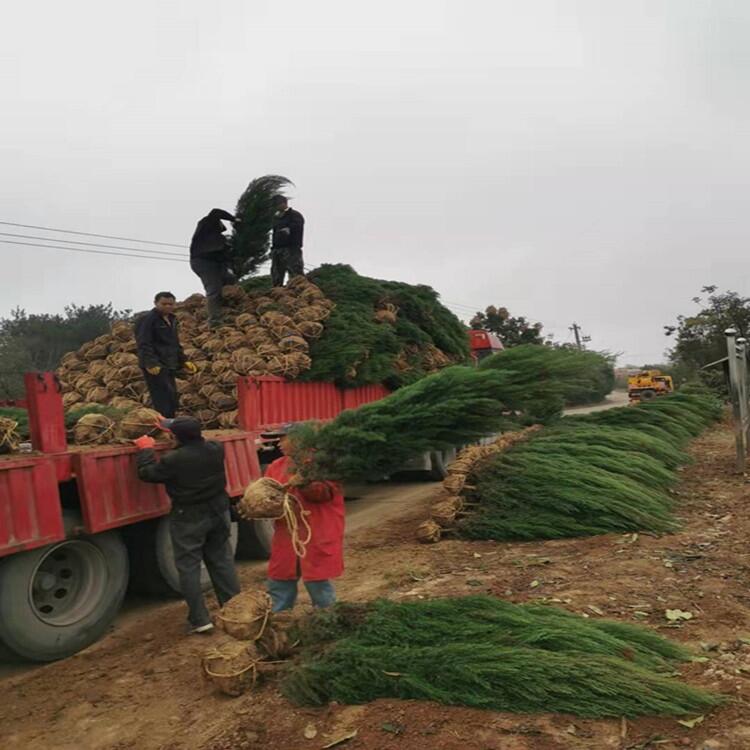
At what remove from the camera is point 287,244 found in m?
10.5

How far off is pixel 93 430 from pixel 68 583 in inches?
43.5

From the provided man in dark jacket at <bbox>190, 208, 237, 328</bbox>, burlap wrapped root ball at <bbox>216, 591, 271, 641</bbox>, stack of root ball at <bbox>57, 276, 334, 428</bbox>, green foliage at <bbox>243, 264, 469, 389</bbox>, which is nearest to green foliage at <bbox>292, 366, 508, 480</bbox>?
burlap wrapped root ball at <bbox>216, 591, 271, 641</bbox>

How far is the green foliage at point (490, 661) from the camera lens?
2900mm

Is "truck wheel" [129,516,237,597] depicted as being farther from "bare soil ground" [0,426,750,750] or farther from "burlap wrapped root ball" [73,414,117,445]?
"burlap wrapped root ball" [73,414,117,445]

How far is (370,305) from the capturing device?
32.6 ft

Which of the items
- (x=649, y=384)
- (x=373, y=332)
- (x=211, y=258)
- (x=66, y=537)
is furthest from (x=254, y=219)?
(x=649, y=384)

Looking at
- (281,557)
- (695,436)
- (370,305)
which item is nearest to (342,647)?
(281,557)

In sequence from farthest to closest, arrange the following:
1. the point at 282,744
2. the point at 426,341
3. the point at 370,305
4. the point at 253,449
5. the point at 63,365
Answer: the point at 426,341 < the point at 370,305 < the point at 63,365 < the point at 253,449 < the point at 282,744

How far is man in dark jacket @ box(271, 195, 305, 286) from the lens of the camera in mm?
10422

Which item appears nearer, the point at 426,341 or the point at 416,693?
the point at 416,693

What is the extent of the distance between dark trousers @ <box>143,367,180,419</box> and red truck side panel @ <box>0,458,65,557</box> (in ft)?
8.28

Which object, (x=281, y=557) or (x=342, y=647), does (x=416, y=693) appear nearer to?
(x=342, y=647)

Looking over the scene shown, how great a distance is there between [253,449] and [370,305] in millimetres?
3887

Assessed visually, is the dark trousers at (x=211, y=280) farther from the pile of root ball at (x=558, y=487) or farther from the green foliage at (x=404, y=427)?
the green foliage at (x=404, y=427)
